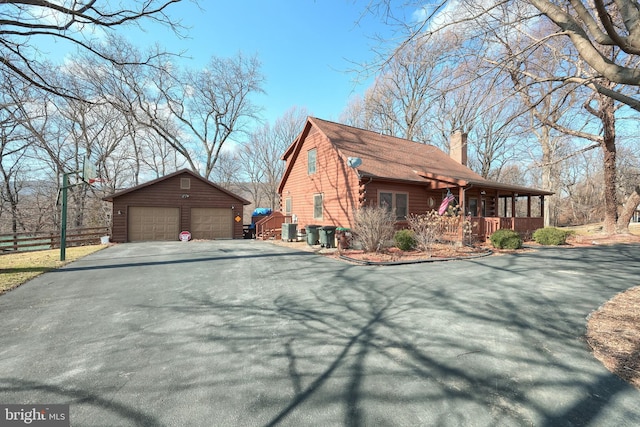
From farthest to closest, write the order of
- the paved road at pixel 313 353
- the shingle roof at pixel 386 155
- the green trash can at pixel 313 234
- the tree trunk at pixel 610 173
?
the tree trunk at pixel 610 173 → the shingle roof at pixel 386 155 → the green trash can at pixel 313 234 → the paved road at pixel 313 353

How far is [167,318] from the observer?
4.10 m

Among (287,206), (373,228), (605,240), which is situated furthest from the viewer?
(287,206)

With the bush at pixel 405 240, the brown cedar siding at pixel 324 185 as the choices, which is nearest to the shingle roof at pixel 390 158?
the brown cedar siding at pixel 324 185

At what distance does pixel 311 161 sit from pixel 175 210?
31.6ft

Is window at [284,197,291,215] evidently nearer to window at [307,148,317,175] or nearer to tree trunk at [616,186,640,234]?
window at [307,148,317,175]

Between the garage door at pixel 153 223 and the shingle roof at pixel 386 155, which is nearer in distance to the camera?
the shingle roof at pixel 386 155

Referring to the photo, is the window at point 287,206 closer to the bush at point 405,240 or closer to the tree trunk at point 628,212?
the bush at point 405,240

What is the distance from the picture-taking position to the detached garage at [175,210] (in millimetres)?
16328

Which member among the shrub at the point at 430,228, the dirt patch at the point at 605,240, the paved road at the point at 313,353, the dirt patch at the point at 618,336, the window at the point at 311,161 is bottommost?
the paved road at the point at 313,353

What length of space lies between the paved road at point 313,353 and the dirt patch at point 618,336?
0.47 ft

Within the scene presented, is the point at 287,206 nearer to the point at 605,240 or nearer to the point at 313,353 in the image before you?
the point at 313,353

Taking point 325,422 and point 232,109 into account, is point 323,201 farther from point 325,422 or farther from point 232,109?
point 232,109

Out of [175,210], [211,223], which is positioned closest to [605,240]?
[211,223]

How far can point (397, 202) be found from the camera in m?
13.6
